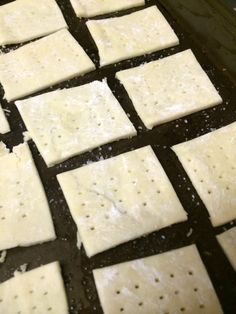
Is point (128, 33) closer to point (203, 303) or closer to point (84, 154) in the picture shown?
point (84, 154)

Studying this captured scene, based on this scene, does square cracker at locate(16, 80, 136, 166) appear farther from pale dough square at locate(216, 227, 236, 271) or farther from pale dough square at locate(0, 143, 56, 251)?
pale dough square at locate(216, 227, 236, 271)

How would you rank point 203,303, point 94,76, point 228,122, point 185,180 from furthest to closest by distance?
1. point 94,76
2. point 228,122
3. point 185,180
4. point 203,303

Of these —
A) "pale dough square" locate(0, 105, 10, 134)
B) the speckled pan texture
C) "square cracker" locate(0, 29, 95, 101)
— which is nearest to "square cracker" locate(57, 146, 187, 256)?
the speckled pan texture

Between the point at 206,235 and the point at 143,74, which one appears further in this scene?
the point at 143,74

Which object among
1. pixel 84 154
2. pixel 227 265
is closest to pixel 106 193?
pixel 84 154

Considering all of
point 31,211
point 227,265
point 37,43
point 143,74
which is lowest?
point 227,265

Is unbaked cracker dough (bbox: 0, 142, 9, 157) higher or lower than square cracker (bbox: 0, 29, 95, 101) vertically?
lower

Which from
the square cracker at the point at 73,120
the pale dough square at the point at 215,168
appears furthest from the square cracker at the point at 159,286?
the square cracker at the point at 73,120
